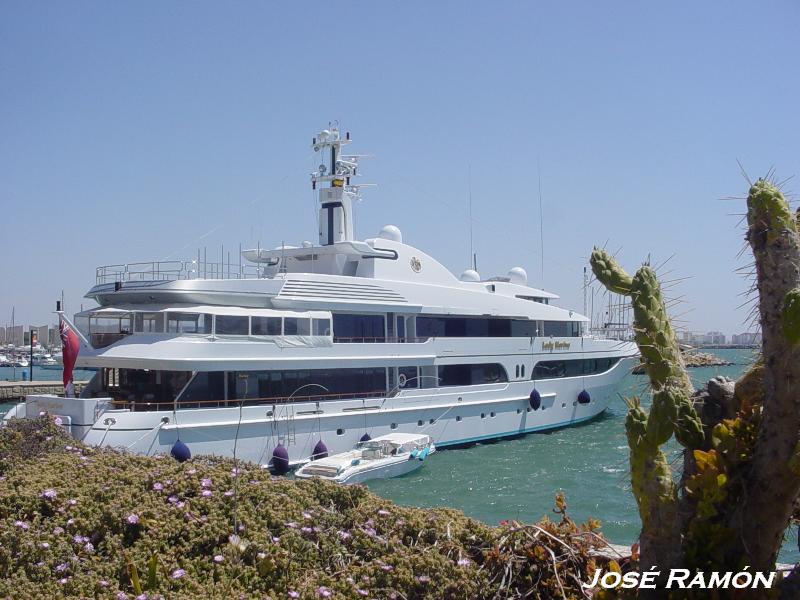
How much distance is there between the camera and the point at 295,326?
61.6 ft

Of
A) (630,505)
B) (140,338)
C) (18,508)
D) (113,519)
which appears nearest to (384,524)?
(113,519)

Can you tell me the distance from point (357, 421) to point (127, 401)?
591 centimetres

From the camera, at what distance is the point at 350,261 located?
22266mm

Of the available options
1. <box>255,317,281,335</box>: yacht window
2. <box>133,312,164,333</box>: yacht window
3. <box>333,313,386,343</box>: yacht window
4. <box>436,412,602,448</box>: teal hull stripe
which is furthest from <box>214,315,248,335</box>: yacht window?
<box>436,412,602,448</box>: teal hull stripe

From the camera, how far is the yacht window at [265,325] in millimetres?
18000

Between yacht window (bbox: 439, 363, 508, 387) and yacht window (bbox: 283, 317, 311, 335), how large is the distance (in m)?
5.82

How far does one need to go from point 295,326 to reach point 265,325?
89cm

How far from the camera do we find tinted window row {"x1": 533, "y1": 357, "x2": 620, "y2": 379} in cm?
2689

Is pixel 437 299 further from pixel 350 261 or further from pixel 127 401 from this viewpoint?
pixel 127 401

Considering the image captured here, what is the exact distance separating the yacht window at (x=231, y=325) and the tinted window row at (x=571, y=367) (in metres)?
12.3

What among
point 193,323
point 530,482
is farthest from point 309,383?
point 530,482

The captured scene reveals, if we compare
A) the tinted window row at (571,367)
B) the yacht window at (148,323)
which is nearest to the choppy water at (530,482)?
the tinted window row at (571,367)

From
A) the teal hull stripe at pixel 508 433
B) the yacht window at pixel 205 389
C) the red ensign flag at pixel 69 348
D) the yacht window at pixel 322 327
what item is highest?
the yacht window at pixel 322 327

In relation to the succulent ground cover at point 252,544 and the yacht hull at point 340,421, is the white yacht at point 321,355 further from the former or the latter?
the succulent ground cover at point 252,544
